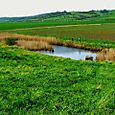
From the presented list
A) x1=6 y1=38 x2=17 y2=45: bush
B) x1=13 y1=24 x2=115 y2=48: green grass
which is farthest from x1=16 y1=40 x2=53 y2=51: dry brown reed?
x1=13 y1=24 x2=115 y2=48: green grass

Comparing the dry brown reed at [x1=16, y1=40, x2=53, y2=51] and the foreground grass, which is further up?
the foreground grass

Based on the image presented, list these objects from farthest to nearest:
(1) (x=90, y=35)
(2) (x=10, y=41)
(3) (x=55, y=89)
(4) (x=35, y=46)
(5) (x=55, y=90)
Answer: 1. (1) (x=90, y=35)
2. (2) (x=10, y=41)
3. (4) (x=35, y=46)
4. (3) (x=55, y=89)
5. (5) (x=55, y=90)

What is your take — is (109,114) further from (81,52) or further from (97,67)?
(81,52)

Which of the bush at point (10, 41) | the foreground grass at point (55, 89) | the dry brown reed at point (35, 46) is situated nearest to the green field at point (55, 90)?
the foreground grass at point (55, 89)

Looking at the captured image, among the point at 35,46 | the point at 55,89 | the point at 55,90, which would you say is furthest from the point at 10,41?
the point at 55,90

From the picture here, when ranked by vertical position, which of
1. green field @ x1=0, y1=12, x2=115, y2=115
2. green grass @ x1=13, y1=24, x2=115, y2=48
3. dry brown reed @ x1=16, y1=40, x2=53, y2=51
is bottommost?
green grass @ x1=13, y1=24, x2=115, y2=48

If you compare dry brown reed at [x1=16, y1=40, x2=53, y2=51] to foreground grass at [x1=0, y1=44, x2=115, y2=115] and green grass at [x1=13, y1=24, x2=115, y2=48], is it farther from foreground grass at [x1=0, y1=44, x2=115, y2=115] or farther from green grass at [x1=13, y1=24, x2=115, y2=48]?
foreground grass at [x1=0, y1=44, x2=115, y2=115]

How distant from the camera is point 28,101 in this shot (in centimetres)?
1296

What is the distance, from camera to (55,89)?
14414 mm

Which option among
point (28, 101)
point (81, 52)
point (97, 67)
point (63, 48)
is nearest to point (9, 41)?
point (63, 48)

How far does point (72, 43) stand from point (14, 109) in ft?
111

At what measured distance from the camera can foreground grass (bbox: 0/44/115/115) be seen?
40.0ft

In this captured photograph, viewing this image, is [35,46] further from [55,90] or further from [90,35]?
[55,90]

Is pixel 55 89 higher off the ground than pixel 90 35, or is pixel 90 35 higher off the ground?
pixel 55 89
